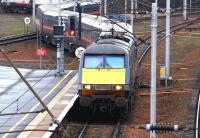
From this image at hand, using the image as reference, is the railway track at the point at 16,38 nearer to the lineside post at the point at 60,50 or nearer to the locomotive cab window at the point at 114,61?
the lineside post at the point at 60,50

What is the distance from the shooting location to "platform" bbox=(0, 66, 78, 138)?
2320cm

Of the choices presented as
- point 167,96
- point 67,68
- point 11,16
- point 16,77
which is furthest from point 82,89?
point 11,16

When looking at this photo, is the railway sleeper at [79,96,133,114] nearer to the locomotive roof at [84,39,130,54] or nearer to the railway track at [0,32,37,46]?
the locomotive roof at [84,39,130,54]

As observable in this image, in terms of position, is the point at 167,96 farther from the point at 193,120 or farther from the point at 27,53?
the point at 27,53

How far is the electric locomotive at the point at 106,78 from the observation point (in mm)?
23812

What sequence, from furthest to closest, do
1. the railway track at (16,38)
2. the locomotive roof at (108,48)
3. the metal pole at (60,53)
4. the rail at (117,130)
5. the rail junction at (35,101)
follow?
1. the railway track at (16,38)
2. the metal pole at (60,53)
3. the locomotive roof at (108,48)
4. the rail at (117,130)
5. the rail junction at (35,101)

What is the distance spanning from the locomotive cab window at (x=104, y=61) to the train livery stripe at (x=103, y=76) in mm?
234

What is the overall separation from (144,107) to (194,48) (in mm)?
26875

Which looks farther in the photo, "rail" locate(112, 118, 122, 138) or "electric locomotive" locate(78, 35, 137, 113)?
"electric locomotive" locate(78, 35, 137, 113)

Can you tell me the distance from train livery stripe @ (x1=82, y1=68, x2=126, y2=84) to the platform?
1.64m

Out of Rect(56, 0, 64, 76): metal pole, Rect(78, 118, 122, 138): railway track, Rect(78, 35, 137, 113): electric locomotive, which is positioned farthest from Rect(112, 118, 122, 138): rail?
Rect(56, 0, 64, 76): metal pole

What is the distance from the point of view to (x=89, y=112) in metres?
25.6

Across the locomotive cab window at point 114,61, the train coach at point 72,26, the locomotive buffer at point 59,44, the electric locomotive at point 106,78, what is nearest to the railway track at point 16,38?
the train coach at point 72,26

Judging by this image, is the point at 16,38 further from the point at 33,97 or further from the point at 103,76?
the point at 103,76
